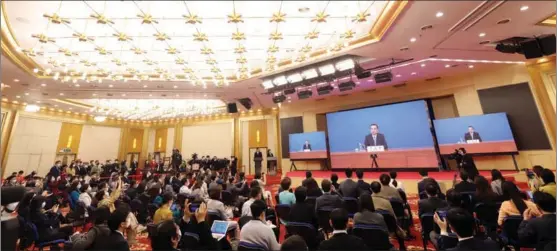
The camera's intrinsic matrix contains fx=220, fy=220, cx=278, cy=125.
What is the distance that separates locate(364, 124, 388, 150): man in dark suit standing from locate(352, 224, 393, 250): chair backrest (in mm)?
8770

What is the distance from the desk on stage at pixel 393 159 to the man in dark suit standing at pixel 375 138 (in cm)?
43

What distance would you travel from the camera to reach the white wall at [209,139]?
654 inches

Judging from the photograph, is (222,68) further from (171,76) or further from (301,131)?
(301,131)

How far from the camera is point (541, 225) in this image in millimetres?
2170

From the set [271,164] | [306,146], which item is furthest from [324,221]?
[271,164]

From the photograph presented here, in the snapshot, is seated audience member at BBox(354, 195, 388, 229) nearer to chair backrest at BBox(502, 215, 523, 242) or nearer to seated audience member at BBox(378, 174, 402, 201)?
seated audience member at BBox(378, 174, 402, 201)

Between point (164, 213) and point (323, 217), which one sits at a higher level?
point (164, 213)

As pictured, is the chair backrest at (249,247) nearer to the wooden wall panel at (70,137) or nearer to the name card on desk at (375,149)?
the name card on desk at (375,149)

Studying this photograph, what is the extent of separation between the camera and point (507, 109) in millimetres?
8102

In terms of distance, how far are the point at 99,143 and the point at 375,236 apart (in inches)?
794

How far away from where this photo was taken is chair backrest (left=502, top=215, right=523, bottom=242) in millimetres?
2590

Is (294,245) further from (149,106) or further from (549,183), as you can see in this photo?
(149,106)

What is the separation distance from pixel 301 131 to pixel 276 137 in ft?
7.40

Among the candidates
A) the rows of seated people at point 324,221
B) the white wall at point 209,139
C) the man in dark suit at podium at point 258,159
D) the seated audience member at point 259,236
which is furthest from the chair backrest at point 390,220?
the white wall at point 209,139
